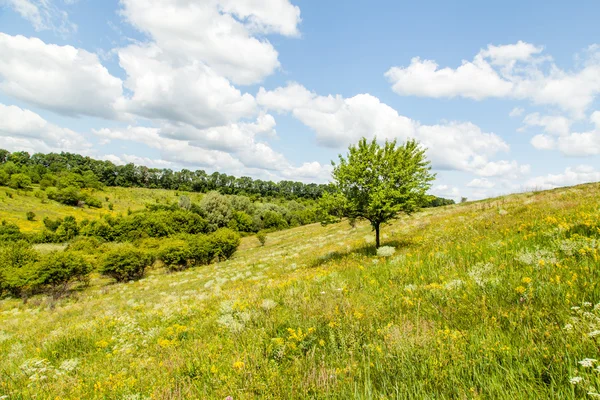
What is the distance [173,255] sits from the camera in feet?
154

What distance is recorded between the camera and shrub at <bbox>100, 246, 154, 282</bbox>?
134 ft

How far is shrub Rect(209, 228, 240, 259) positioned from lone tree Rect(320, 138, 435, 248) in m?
39.9

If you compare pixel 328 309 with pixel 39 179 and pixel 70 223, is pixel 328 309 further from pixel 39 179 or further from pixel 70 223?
pixel 39 179

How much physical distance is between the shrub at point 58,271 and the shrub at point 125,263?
9.01 ft

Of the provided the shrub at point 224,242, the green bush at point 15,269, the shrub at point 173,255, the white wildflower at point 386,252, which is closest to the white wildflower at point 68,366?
the white wildflower at point 386,252

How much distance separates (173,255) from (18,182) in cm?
13584

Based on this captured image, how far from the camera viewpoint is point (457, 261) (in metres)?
7.92

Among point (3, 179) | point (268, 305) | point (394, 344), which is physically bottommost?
point (268, 305)

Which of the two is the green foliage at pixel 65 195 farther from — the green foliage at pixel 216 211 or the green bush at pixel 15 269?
the green bush at pixel 15 269

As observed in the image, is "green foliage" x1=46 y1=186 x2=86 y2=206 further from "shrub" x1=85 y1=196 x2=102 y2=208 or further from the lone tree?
the lone tree

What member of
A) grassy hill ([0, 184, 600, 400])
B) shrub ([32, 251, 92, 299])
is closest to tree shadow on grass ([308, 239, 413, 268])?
grassy hill ([0, 184, 600, 400])

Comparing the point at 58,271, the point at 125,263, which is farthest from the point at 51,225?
the point at 125,263

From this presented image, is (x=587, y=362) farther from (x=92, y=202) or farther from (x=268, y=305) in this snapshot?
(x=92, y=202)

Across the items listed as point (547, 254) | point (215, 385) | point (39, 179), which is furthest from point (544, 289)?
point (39, 179)
